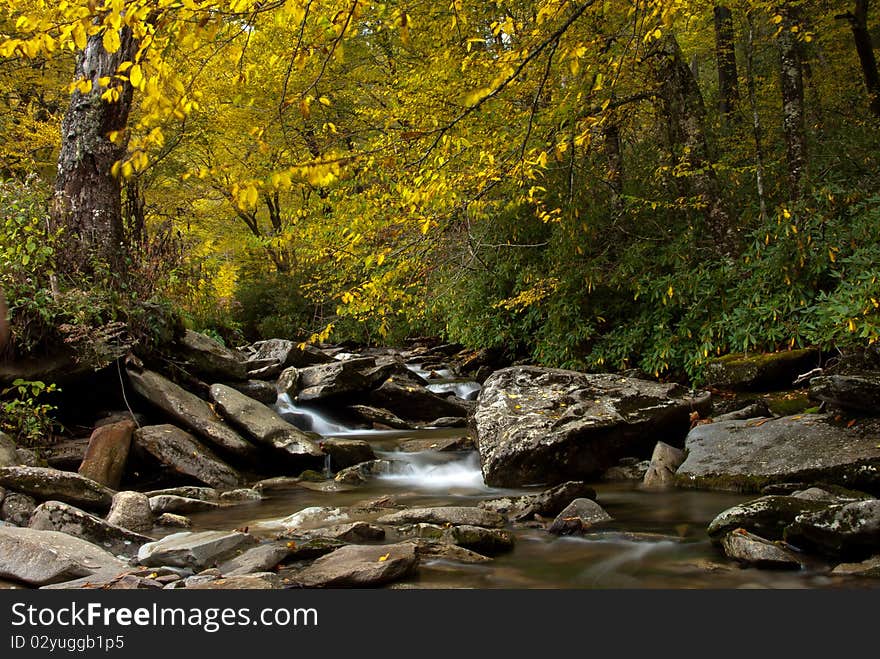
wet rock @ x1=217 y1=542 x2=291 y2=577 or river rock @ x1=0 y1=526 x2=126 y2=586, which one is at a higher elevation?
river rock @ x1=0 y1=526 x2=126 y2=586

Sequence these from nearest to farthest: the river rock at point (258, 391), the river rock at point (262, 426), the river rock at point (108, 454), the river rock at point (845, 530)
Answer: the river rock at point (845, 530) < the river rock at point (108, 454) < the river rock at point (262, 426) < the river rock at point (258, 391)

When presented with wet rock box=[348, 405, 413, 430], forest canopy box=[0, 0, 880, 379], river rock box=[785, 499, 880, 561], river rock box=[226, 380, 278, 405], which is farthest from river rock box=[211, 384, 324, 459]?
river rock box=[785, 499, 880, 561]

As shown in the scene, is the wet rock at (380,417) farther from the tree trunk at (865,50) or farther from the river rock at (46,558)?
the tree trunk at (865,50)

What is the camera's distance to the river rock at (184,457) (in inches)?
290

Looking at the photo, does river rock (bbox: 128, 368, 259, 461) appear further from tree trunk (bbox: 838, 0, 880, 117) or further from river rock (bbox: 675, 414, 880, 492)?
tree trunk (bbox: 838, 0, 880, 117)

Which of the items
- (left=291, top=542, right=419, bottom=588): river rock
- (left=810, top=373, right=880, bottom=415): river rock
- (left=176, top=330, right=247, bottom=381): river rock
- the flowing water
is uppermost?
(left=176, top=330, right=247, bottom=381): river rock

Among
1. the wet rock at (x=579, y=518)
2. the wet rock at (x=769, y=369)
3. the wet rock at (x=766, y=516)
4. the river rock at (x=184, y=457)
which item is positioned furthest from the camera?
the wet rock at (x=769, y=369)

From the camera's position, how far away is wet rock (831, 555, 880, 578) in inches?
155

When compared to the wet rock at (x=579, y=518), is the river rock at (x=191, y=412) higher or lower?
higher

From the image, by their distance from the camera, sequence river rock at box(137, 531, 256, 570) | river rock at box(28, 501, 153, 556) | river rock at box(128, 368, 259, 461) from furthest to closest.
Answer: river rock at box(128, 368, 259, 461) < river rock at box(28, 501, 153, 556) < river rock at box(137, 531, 256, 570)

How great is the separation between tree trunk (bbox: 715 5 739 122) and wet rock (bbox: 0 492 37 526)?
41.3 feet

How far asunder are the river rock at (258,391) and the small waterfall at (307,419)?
0.13 meters

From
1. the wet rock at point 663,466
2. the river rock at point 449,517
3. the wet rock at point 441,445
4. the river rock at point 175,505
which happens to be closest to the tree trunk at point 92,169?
the river rock at point 175,505

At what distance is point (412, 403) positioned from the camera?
447 inches
